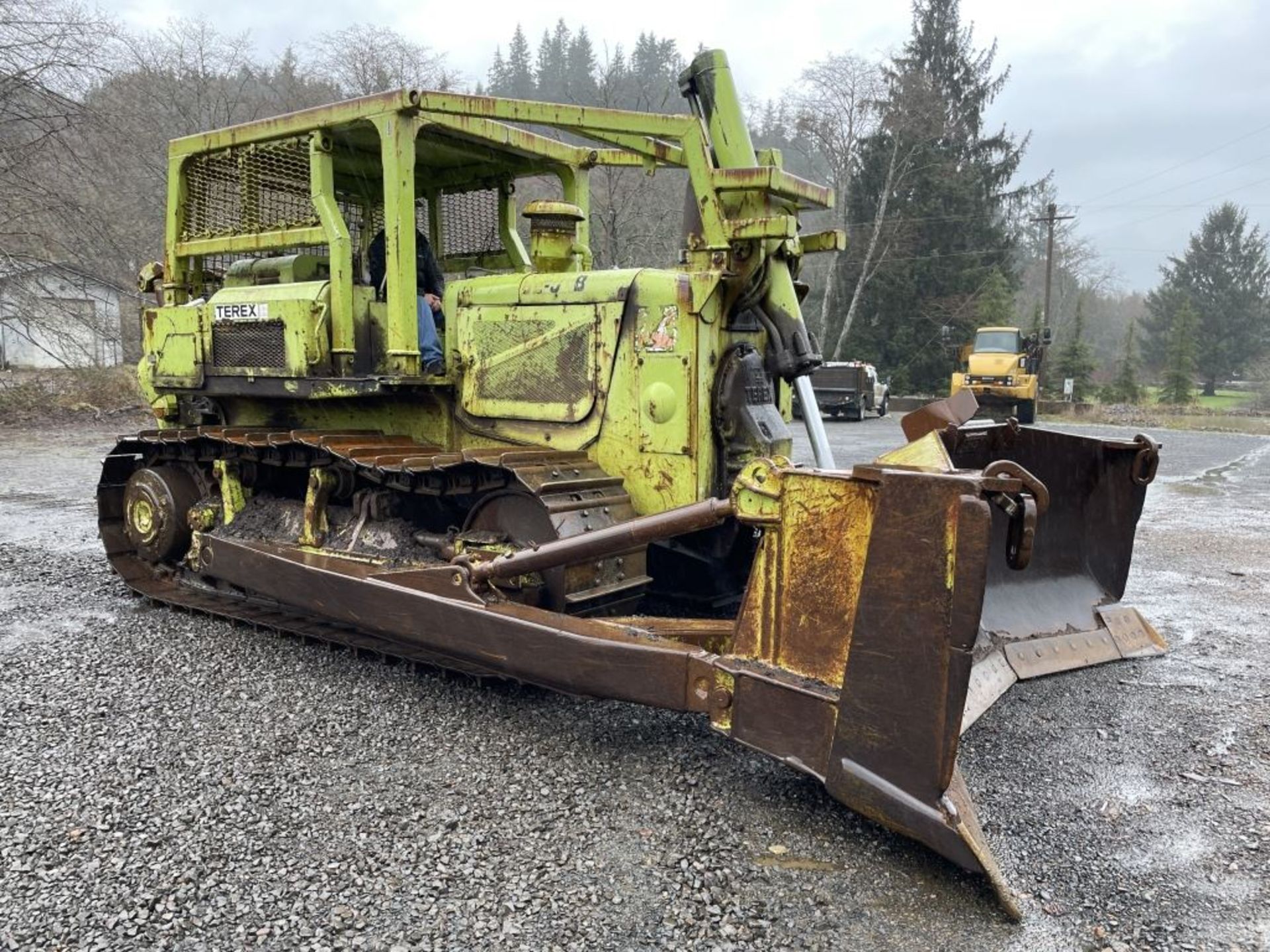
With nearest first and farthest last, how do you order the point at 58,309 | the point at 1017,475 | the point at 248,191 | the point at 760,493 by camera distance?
1. the point at 1017,475
2. the point at 760,493
3. the point at 248,191
4. the point at 58,309

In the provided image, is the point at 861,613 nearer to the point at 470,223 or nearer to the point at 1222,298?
the point at 470,223

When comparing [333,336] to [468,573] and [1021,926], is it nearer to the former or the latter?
[468,573]

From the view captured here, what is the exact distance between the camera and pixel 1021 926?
2520 millimetres

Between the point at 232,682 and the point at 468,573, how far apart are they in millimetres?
1406

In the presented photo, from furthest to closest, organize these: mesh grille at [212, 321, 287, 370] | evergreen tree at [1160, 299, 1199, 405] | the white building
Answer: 1. evergreen tree at [1160, 299, 1199, 405]
2. the white building
3. mesh grille at [212, 321, 287, 370]

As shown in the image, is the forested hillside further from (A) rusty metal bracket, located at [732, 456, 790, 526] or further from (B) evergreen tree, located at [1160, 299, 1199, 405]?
(A) rusty metal bracket, located at [732, 456, 790, 526]

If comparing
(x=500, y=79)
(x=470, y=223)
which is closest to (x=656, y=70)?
(x=500, y=79)

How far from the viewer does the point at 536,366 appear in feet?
15.5

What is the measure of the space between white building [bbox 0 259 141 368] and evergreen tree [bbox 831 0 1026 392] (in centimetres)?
2352

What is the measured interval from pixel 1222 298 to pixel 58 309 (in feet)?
178

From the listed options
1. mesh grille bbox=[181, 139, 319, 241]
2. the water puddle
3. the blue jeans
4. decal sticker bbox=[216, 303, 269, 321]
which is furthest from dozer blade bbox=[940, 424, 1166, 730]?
mesh grille bbox=[181, 139, 319, 241]

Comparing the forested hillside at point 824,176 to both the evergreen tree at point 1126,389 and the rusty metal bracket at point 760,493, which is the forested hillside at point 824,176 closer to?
the evergreen tree at point 1126,389

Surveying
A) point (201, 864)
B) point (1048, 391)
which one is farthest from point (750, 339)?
point (1048, 391)

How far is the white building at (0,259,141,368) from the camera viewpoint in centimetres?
1833
